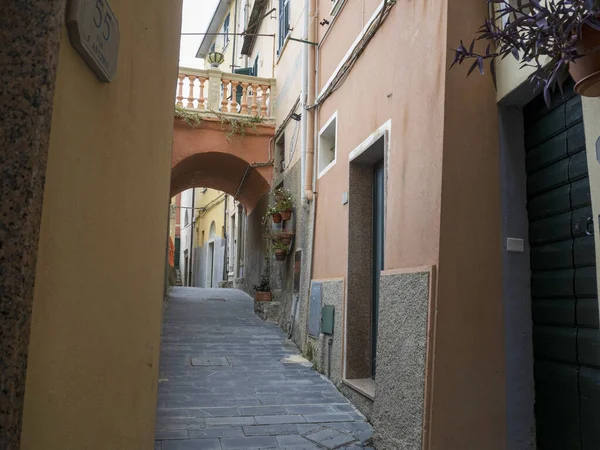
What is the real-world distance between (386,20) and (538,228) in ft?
8.63

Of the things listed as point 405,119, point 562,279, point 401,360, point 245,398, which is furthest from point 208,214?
point 562,279

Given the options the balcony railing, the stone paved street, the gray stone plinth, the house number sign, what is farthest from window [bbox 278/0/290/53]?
the gray stone plinth

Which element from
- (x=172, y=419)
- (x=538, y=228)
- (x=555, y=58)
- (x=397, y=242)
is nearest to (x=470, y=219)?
(x=538, y=228)

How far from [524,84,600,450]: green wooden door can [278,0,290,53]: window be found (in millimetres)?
7373

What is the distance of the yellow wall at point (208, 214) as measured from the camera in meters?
21.0

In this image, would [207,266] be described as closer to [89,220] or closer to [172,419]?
[172,419]

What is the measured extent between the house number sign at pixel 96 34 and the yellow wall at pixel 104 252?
0.04 meters

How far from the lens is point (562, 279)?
322 centimetres

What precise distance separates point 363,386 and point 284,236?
3.84 metres

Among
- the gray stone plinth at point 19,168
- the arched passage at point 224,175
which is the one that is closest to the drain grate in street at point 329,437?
the gray stone plinth at point 19,168

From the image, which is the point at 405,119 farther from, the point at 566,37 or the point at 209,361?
the point at 209,361

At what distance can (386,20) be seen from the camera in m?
5.02

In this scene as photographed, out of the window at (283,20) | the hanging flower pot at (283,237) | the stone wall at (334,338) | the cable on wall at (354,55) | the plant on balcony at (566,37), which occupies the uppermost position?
the window at (283,20)

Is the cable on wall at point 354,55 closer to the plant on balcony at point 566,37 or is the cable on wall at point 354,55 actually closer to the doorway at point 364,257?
the doorway at point 364,257
